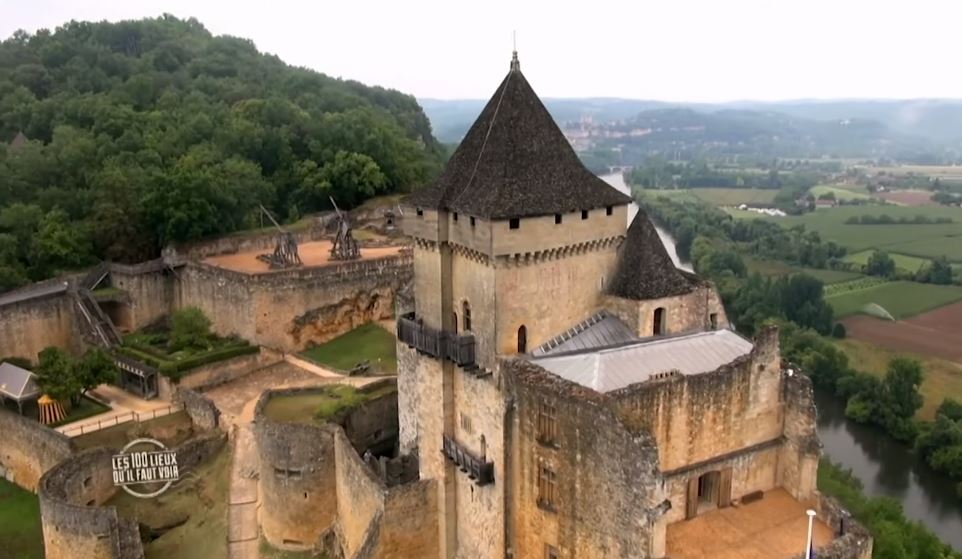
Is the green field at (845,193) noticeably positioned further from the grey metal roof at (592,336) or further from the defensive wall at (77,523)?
the defensive wall at (77,523)

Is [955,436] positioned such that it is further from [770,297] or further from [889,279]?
[889,279]

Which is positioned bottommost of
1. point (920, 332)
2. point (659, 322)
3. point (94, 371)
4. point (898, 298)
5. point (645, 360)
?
point (920, 332)

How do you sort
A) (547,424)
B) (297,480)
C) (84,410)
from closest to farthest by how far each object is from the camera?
(547,424) < (297,480) < (84,410)

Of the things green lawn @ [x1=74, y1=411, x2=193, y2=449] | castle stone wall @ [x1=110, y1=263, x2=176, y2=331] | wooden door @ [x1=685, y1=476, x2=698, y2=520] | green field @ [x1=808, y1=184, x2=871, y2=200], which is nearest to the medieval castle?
wooden door @ [x1=685, y1=476, x2=698, y2=520]

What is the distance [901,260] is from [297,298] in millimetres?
84995

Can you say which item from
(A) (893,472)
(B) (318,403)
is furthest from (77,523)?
(A) (893,472)

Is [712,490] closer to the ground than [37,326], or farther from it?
farther from it

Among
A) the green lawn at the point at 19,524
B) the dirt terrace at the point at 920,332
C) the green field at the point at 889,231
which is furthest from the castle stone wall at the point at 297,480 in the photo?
the green field at the point at 889,231

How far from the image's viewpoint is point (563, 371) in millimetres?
23141

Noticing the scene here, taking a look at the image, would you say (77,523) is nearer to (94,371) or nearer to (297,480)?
(297,480)

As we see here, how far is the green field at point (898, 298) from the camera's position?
79750mm

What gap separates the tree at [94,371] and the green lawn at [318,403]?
9.70 metres

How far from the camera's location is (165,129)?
68.1 meters

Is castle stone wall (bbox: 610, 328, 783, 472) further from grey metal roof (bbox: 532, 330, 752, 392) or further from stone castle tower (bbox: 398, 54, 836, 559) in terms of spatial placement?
grey metal roof (bbox: 532, 330, 752, 392)
